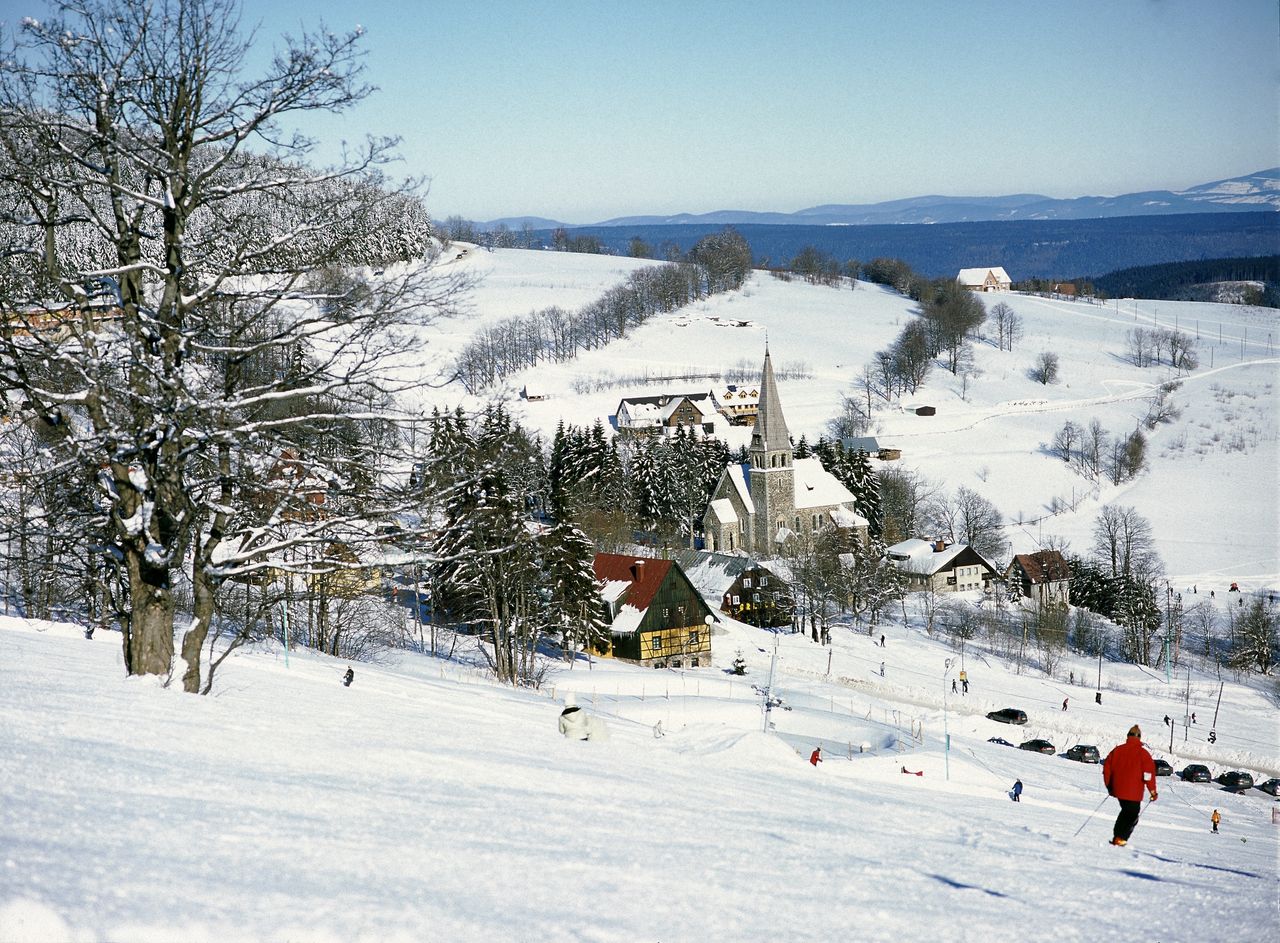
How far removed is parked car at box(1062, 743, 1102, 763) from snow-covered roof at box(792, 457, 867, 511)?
4033 cm

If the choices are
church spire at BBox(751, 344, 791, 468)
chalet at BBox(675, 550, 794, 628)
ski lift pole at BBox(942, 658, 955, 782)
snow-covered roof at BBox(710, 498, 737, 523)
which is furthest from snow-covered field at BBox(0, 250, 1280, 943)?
snow-covered roof at BBox(710, 498, 737, 523)

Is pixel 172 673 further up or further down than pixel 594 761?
further up

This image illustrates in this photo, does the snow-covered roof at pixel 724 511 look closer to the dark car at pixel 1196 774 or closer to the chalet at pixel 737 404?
the chalet at pixel 737 404

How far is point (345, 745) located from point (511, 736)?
215 centimetres

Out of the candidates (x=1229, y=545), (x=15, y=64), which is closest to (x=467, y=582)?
(x=15, y=64)

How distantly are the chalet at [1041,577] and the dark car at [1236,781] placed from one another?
1349 inches

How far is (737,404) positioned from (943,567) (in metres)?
52.7

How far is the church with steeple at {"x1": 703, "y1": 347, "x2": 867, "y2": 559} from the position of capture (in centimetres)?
7200

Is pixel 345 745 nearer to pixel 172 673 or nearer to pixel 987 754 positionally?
pixel 172 673

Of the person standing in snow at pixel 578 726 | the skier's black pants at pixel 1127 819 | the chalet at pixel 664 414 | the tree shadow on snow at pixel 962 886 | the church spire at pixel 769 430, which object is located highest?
the tree shadow on snow at pixel 962 886

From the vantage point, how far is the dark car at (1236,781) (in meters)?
30.9

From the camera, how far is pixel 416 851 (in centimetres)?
549

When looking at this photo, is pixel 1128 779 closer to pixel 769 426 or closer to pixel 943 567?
pixel 943 567

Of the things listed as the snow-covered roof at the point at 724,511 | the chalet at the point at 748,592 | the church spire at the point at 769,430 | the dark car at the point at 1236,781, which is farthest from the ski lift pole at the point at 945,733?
the snow-covered roof at the point at 724,511
